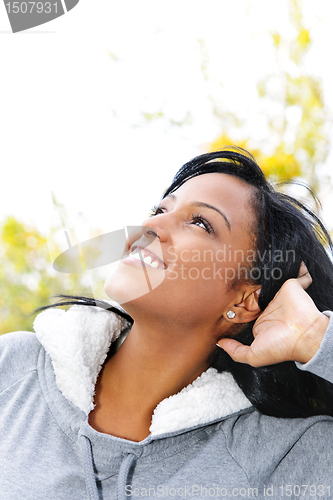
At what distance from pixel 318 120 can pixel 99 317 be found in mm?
3626

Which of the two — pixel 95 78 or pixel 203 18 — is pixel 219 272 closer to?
pixel 95 78

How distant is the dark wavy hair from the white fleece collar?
4 centimetres

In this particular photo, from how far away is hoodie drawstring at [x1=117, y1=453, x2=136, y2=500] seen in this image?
0.81 metres

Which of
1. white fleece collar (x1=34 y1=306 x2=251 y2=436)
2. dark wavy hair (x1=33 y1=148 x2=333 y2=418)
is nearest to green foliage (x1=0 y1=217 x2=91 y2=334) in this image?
white fleece collar (x1=34 y1=306 x2=251 y2=436)

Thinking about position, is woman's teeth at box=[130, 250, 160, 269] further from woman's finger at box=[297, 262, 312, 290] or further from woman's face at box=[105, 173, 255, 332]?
woman's finger at box=[297, 262, 312, 290]

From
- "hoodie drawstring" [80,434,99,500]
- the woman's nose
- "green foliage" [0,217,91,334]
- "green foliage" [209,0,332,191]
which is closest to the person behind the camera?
"hoodie drawstring" [80,434,99,500]

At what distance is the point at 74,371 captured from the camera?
921 mm

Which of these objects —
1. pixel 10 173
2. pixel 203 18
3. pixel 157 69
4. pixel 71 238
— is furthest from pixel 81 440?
pixel 203 18

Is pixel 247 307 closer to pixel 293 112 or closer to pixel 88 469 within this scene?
pixel 88 469

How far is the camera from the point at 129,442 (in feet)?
2.89

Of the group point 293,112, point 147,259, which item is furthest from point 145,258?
point 293,112

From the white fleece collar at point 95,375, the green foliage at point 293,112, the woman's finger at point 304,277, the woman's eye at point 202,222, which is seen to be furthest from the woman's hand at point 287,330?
the green foliage at point 293,112

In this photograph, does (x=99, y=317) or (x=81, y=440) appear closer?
(x=81, y=440)

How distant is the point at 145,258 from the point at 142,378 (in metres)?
0.31
